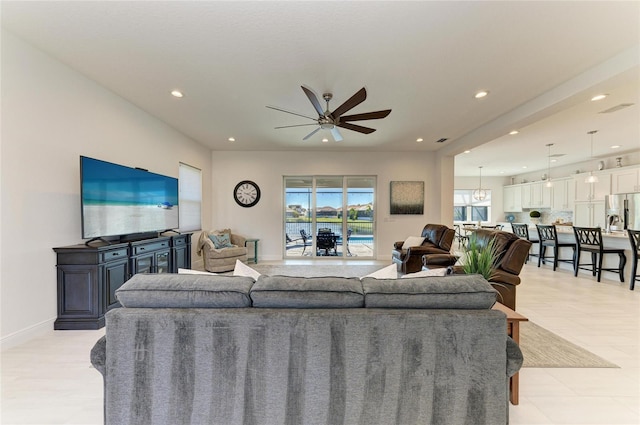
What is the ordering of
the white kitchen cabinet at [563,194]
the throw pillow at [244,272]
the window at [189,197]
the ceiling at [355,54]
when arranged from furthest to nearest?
the white kitchen cabinet at [563,194] < the window at [189,197] < the ceiling at [355,54] < the throw pillow at [244,272]

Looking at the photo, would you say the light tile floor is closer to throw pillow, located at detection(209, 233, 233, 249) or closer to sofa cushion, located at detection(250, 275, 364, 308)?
sofa cushion, located at detection(250, 275, 364, 308)

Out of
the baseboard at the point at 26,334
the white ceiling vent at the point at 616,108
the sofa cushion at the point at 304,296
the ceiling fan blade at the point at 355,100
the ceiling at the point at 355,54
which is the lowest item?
the baseboard at the point at 26,334

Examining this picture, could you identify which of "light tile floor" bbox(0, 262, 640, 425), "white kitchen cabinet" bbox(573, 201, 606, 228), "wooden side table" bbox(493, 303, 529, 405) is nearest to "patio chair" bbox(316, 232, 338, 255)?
"light tile floor" bbox(0, 262, 640, 425)

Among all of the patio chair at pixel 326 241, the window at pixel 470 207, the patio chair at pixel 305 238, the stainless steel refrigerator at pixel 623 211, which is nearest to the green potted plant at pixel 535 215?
the window at pixel 470 207

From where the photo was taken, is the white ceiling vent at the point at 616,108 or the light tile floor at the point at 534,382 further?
the white ceiling vent at the point at 616,108

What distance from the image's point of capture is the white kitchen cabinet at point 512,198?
979 centimetres

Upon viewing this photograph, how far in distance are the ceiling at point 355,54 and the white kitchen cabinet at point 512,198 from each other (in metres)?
6.08

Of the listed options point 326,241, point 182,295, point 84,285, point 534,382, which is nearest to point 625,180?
point 326,241

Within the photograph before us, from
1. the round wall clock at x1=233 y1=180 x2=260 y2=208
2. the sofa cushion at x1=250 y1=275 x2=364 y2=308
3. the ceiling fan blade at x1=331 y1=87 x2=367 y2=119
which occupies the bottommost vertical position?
the sofa cushion at x1=250 y1=275 x2=364 y2=308

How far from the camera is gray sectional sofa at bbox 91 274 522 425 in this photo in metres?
1.26


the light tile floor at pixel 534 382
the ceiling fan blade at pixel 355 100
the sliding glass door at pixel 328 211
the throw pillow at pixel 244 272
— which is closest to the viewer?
the light tile floor at pixel 534 382

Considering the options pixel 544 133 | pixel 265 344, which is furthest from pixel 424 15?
pixel 544 133

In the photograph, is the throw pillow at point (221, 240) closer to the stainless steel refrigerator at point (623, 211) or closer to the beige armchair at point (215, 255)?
the beige armchair at point (215, 255)

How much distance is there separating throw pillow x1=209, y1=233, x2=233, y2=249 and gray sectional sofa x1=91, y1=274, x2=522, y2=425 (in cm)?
412
